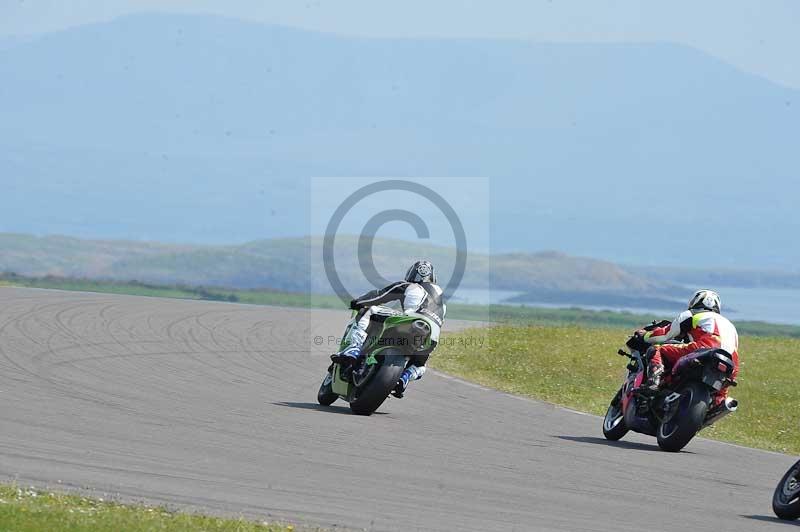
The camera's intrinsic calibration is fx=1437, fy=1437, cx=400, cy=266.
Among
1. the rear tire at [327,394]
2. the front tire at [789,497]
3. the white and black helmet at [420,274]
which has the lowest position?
the front tire at [789,497]

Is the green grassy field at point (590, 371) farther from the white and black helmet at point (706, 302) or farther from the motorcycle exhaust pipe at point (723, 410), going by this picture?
the white and black helmet at point (706, 302)

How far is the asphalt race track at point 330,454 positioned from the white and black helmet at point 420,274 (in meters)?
1.70

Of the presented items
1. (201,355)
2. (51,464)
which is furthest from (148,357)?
(51,464)

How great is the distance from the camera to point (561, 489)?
41.8 ft

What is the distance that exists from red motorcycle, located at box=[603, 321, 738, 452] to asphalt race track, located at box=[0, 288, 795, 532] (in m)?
0.30

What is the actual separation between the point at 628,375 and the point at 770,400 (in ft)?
30.1

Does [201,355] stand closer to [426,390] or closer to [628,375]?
[426,390]

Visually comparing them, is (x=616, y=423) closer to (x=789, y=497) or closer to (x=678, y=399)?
(x=678, y=399)

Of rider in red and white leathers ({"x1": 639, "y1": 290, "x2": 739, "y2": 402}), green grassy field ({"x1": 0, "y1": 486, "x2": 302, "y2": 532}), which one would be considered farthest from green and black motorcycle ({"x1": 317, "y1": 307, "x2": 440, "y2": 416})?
green grassy field ({"x1": 0, "y1": 486, "x2": 302, "y2": 532})

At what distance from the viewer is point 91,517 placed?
32.0 feet

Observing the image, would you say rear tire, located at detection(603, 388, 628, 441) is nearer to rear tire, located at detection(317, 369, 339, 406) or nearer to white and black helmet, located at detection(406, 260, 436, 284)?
white and black helmet, located at detection(406, 260, 436, 284)

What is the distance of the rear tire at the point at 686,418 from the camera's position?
52.3 feet

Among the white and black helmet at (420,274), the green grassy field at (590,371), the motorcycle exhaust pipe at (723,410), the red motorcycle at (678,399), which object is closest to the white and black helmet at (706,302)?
the red motorcycle at (678,399)

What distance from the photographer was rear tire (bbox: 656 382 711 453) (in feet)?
52.3
